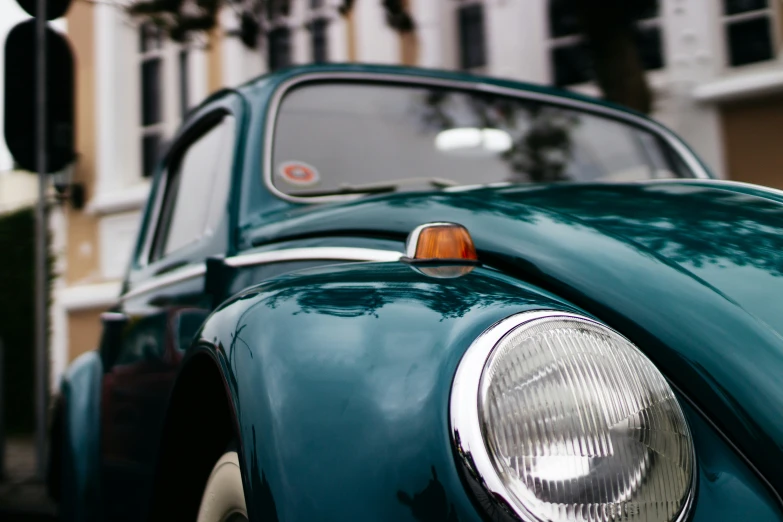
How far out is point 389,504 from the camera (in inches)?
43.6

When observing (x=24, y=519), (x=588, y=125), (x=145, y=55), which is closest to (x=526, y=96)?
(x=588, y=125)

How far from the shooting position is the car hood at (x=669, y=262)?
127 cm

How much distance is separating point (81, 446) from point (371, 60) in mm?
7212

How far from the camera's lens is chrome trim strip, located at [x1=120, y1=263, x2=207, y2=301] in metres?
2.39

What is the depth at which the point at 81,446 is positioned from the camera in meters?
2.62

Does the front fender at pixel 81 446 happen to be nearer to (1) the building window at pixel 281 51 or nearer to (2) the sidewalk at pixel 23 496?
(2) the sidewalk at pixel 23 496

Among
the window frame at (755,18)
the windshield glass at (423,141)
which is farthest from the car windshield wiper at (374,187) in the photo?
the window frame at (755,18)

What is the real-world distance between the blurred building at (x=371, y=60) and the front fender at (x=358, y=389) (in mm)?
4498

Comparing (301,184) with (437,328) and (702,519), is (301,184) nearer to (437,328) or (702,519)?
(437,328)

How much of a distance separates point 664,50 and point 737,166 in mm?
1211

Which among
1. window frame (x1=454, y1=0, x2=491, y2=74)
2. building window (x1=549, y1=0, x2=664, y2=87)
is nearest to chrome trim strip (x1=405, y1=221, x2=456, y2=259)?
building window (x1=549, y1=0, x2=664, y2=87)

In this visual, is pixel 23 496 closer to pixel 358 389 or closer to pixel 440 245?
pixel 440 245

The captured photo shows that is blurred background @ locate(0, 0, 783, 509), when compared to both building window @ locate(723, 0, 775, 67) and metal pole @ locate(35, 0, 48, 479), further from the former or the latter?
metal pole @ locate(35, 0, 48, 479)

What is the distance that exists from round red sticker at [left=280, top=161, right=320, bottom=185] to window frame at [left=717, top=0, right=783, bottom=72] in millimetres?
5791
